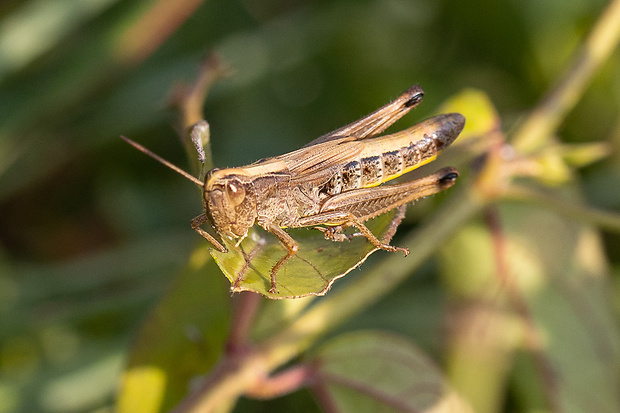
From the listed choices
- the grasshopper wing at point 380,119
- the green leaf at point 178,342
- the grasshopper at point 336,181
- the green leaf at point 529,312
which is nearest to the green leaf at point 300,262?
the grasshopper at point 336,181

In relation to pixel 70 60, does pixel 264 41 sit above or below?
below

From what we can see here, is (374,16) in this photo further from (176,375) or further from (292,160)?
(176,375)

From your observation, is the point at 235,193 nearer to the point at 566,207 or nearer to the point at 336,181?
the point at 336,181

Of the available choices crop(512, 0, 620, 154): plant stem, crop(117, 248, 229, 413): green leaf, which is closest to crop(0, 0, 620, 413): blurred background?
crop(512, 0, 620, 154): plant stem

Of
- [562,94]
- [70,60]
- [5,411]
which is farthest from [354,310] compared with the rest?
[70,60]

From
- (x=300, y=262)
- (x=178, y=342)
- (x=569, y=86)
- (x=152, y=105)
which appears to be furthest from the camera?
(x=152, y=105)

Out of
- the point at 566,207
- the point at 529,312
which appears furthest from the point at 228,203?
the point at 529,312

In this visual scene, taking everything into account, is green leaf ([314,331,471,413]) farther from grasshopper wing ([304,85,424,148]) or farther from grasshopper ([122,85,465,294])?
grasshopper wing ([304,85,424,148])
